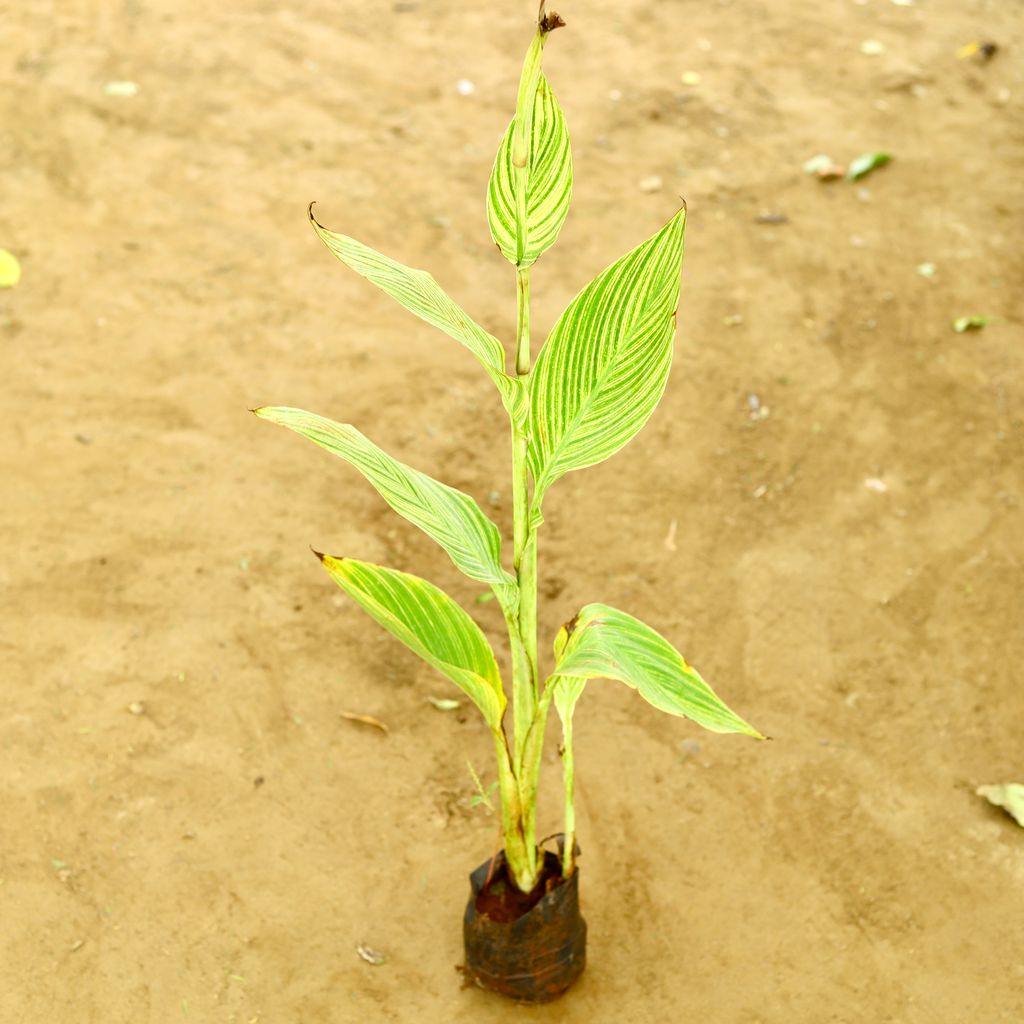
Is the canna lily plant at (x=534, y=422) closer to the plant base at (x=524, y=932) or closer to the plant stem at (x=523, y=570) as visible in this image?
the plant stem at (x=523, y=570)

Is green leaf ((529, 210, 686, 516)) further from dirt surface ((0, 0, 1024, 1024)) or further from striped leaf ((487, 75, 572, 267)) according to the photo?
dirt surface ((0, 0, 1024, 1024))

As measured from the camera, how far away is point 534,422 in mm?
1390

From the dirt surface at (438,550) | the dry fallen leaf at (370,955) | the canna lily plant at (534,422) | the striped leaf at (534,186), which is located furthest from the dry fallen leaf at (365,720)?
the striped leaf at (534,186)

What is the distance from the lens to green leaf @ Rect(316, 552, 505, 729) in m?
1.41

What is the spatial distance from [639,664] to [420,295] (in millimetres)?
480

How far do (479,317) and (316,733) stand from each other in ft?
4.78

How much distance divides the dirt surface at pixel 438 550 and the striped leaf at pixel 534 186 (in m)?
1.17

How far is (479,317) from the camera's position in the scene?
130 inches

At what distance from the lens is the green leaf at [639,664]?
1278 mm

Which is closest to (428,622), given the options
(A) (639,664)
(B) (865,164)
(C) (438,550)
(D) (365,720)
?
(A) (639,664)

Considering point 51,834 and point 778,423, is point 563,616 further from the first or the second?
point 51,834

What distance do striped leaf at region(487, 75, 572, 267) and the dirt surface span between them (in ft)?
3.85

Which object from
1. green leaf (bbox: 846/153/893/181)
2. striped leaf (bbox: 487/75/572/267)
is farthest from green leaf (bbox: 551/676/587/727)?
green leaf (bbox: 846/153/893/181)

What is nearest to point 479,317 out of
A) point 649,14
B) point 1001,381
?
point 1001,381
